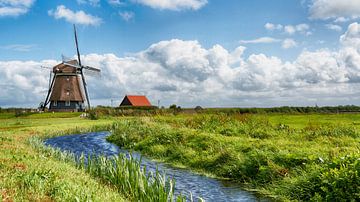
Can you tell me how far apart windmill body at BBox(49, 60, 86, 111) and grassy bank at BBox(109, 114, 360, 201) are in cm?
4268

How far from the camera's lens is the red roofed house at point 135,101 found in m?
90.1

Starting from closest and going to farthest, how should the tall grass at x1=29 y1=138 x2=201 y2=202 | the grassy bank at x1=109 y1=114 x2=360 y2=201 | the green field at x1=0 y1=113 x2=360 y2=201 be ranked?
the tall grass at x1=29 y1=138 x2=201 y2=202 → the green field at x1=0 y1=113 x2=360 y2=201 → the grassy bank at x1=109 y1=114 x2=360 y2=201

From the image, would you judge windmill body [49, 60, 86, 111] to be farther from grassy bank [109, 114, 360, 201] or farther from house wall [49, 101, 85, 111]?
grassy bank [109, 114, 360, 201]

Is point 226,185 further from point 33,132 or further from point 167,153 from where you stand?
point 33,132

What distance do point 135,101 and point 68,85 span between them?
958 inches

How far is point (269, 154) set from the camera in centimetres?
1520

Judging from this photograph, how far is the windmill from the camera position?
69688 mm

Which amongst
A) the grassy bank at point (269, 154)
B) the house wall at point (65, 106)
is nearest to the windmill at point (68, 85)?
the house wall at point (65, 106)

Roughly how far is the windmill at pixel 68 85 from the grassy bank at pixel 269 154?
140 feet

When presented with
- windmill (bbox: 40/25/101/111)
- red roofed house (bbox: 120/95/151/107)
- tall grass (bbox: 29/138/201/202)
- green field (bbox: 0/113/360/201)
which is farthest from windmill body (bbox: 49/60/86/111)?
tall grass (bbox: 29/138/201/202)

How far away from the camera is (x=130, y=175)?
1116 centimetres

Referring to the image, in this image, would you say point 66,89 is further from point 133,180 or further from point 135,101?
point 133,180

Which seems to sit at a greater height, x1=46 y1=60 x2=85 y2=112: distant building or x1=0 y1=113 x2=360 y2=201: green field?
x1=46 y1=60 x2=85 y2=112: distant building

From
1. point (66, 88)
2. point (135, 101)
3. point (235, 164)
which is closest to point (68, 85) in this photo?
point (66, 88)
